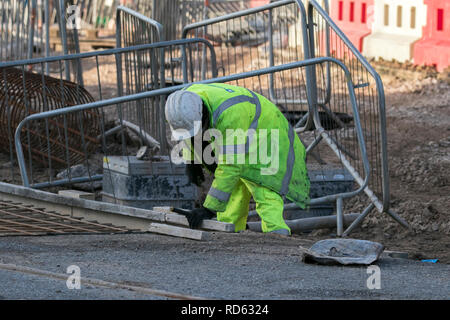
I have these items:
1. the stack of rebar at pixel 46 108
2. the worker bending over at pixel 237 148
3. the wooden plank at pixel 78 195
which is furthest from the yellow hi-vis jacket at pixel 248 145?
the stack of rebar at pixel 46 108

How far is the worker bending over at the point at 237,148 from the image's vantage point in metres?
7.07

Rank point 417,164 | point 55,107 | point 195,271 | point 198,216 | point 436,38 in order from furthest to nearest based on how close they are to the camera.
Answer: point 436,38 → point 55,107 → point 417,164 → point 198,216 → point 195,271

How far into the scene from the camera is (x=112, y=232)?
740 centimetres

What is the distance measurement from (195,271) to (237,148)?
4.51ft

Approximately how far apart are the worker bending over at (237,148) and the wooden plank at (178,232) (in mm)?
192

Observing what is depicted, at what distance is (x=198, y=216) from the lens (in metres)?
7.29

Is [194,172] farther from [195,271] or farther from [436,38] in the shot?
[436,38]

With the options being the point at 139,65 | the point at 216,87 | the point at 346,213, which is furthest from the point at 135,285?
the point at 139,65

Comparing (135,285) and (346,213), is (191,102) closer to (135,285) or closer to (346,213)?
(135,285)

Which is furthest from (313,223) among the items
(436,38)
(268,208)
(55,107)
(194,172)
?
(436,38)

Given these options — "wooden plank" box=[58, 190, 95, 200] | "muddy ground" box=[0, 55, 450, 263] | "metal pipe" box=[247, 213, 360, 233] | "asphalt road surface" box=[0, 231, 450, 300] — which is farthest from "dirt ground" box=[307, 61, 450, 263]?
"wooden plank" box=[58, 190, 95, 200]

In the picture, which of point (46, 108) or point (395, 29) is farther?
point (395, 29)

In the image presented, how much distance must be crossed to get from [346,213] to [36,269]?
3876 mm

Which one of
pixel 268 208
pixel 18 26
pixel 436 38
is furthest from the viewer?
pixel 436 38
